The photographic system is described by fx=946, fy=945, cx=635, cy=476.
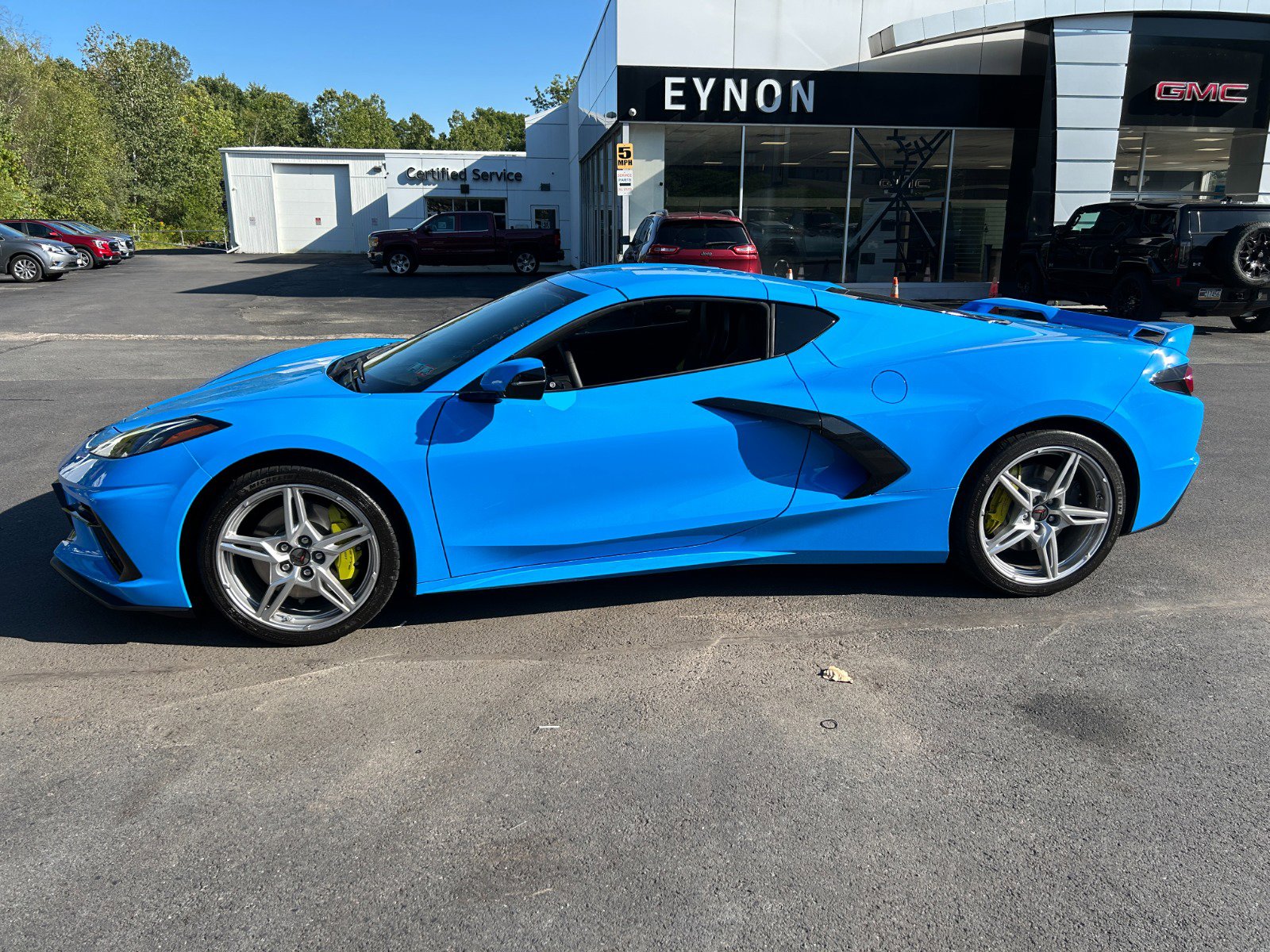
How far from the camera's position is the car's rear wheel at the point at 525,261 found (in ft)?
104

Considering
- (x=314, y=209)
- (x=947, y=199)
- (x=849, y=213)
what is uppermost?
(x=314, y=209)

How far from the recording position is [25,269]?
24359 mm

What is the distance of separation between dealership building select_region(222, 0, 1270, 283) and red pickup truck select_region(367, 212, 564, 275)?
32.0 ft

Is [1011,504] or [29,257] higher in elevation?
[29,257]

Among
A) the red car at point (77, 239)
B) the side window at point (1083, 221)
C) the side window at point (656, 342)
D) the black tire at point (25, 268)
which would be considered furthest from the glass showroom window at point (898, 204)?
the red car at point (77, 239)

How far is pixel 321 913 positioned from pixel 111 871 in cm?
60

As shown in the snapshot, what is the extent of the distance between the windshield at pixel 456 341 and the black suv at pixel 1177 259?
469 inches

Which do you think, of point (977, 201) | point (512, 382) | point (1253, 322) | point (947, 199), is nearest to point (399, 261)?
point (947, 199)

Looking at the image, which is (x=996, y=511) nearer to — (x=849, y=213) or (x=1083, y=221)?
(x=1083, y=221)

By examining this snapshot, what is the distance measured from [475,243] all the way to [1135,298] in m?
22.4

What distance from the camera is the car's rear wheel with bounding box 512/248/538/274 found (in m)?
31.7

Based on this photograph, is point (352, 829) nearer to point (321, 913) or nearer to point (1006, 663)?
point (321, 913)

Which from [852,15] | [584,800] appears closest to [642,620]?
[584,800]

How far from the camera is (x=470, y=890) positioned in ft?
7.74
